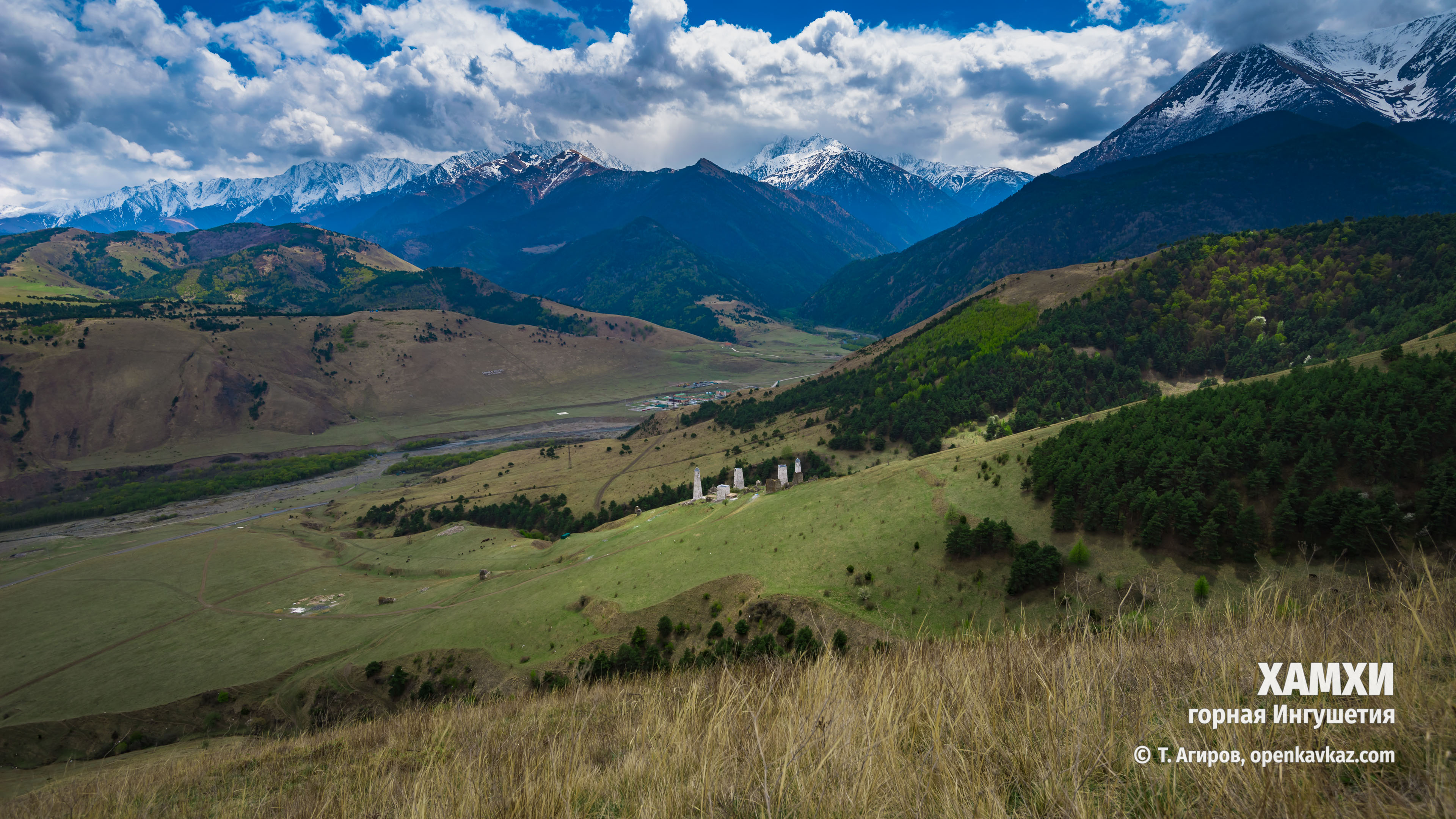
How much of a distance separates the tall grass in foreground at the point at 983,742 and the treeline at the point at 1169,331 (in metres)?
67.8

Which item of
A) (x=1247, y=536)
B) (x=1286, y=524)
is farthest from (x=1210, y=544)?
(x=1286, y=524)

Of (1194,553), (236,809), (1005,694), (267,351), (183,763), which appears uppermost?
(267,351)

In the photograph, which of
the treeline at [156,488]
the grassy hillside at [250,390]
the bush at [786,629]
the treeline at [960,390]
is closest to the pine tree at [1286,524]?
the bush at [786,629]

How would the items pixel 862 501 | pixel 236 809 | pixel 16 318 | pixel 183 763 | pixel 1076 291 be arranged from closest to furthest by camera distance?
pixel 236 809
pixel 183 763
pixel 862 501
pixel 1076 291
pixel 16 318

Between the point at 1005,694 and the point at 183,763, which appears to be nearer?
the point at 1005,694

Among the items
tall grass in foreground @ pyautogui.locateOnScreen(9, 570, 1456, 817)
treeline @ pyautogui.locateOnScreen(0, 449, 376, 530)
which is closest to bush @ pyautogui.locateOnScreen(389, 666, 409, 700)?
tall grass in foreground @ pyautogui.locateOnScreen(9, 570, 1456, 817)

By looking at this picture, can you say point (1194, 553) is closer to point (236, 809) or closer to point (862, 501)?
point (862, 501)

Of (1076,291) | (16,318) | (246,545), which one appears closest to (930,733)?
(246,545)

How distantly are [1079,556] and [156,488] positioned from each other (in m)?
157

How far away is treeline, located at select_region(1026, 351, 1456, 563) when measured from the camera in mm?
24016

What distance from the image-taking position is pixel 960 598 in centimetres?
2911

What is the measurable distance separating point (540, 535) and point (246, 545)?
35.9 meters

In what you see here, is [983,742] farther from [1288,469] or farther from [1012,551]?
[1288,469]

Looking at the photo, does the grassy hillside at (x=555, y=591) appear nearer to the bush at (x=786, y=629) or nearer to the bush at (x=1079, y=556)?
the bush at (x=1079, y=556)
